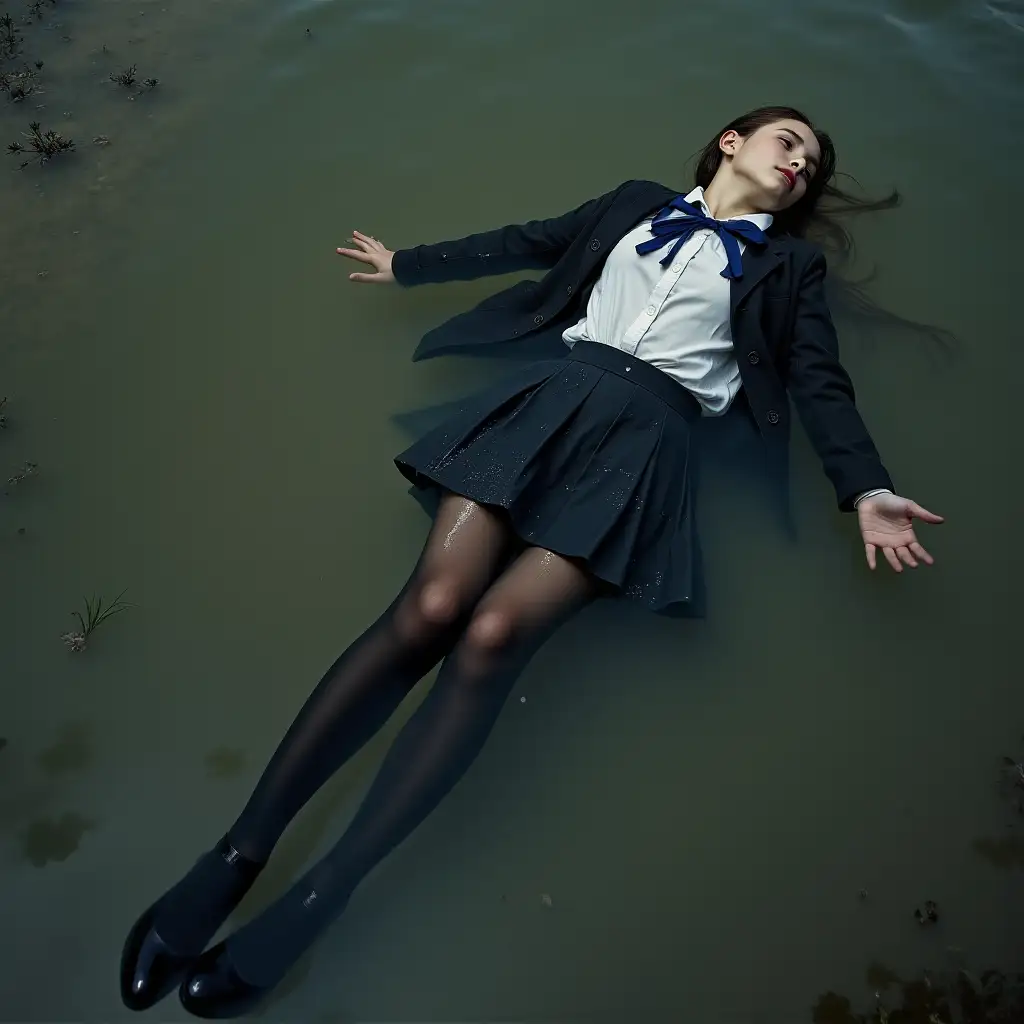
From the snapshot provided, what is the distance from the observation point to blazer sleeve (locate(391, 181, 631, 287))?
Answer: 3.00 metres

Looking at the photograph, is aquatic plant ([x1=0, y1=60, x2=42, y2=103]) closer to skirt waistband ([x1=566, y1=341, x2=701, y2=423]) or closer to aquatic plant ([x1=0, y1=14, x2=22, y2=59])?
aquatic plant ([x1=0, y1=14, x2=22, y2=59])

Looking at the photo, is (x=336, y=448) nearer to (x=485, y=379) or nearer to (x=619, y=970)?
(x=485, y=379)

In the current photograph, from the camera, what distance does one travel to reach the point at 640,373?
2.69 m

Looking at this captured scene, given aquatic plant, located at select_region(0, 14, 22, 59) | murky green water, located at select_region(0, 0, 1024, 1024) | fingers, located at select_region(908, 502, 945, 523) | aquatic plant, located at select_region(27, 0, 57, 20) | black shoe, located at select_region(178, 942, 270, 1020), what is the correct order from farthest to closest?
1. aquatic plant, located at select_region(27, 0, 57, 20)
2. aquatic plant, located at select_region(0, 14, 22, 59)
3. fingers, located at select_region(908, 502, 945, 523)
4. murky green water, located at select_region(0, 0, 1024, 1024)
5. black shoe, located at select_region(178, 942, 270, 1020)

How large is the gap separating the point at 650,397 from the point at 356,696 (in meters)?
1.12

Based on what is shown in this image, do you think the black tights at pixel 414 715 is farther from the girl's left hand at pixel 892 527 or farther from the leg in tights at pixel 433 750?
the girl's left hand at pixel 892 527

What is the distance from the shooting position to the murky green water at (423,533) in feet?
7.91

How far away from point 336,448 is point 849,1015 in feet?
6.96

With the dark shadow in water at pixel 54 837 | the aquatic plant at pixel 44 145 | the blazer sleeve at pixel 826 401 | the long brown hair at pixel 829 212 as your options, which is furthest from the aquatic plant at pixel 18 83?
the blazer sleeve at pixel 826 401

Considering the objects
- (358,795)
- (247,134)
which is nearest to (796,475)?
(358,795)

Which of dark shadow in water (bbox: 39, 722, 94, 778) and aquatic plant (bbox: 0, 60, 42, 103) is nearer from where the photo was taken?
dark shadow in water (bbox: 39, 722, 94, 778)

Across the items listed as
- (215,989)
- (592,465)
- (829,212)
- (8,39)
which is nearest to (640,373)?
(592,465)

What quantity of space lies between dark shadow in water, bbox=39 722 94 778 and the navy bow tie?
2.01 metres

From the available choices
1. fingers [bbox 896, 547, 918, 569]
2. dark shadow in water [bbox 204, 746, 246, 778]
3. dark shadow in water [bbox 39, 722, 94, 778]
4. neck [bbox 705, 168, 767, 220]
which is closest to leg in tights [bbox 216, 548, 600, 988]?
dark shadow in water [bbox 204, 746, 246, 778]
